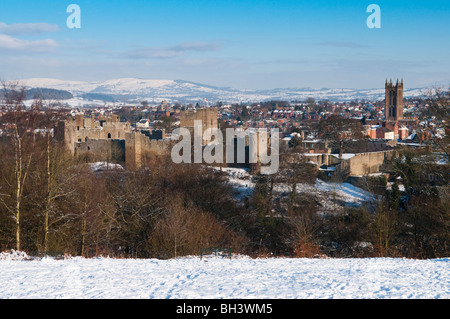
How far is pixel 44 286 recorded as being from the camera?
7.50 meters

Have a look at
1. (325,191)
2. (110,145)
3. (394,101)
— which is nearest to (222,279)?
(325,191)

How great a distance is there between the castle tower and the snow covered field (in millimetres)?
71556

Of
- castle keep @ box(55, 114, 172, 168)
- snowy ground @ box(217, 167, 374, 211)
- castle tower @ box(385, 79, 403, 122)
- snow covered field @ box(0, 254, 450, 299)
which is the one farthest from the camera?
castle tower @ box(385, 79, 403, 122)

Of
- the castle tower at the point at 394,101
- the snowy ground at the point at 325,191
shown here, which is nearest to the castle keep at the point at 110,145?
the snowy ground at the point at 325,191

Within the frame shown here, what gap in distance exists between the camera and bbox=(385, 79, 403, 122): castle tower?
77.2m

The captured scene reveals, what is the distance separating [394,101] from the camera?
7794 cm

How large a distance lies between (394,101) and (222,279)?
2978 inches

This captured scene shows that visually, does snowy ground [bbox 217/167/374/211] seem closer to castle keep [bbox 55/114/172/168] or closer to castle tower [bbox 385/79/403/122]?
castle keep [bbox 55/114/172/168]

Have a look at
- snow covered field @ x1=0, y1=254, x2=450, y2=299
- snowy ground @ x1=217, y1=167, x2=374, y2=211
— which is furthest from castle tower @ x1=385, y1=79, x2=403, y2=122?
snow covered field @ x1=0, y1=254, x2=450, y2=299

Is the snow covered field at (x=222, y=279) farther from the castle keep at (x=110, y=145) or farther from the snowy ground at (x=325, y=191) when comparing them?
the castle keep at (x=110, y=145)

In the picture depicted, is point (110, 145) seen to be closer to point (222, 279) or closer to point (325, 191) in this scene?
point (325, 191)
